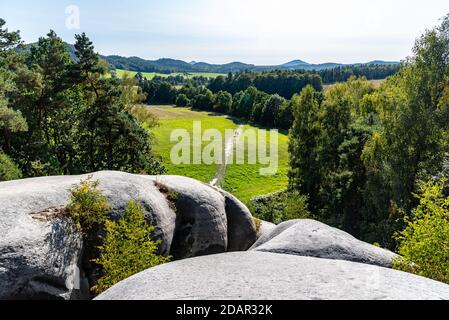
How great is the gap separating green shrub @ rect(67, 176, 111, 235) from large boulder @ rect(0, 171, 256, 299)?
40 centimetres

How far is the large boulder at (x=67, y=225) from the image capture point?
1041 cm

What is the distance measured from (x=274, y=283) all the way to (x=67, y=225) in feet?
27.0

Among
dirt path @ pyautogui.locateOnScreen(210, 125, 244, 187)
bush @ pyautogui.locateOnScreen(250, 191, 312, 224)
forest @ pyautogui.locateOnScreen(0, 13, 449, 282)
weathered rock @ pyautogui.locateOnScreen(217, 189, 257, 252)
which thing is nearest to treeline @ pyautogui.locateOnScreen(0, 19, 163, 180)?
forest @ pyautogui.locateOnScreen(0, 13, 449, 282)

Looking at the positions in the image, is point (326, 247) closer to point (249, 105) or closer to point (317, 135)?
point (317, 135)

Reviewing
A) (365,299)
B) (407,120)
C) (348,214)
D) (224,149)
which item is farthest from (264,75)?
(365,299)

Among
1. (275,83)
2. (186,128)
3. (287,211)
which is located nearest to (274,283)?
(287,211)

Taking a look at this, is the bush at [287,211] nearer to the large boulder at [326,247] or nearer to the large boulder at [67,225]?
the large boulder at [67,225]

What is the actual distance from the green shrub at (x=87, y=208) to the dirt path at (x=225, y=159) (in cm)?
3872

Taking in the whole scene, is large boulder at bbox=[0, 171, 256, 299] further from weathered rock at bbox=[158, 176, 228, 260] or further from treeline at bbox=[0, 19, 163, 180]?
treeline at bbox=[0, 19, 163, 180]

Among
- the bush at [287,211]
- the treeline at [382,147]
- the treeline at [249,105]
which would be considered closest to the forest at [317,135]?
the treeline at [382,147]

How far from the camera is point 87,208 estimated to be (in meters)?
13.2

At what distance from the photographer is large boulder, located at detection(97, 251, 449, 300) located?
6.51 metres
